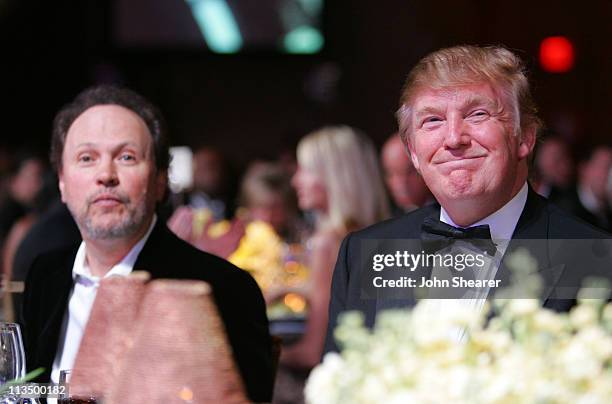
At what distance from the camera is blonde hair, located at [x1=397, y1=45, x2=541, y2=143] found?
2.50 metres

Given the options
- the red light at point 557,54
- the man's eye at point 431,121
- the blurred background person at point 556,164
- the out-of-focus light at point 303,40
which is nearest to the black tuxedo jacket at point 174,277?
the man's eye at point 431,121

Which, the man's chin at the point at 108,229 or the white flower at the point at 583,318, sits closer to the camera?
the white flower at the point at 583,318

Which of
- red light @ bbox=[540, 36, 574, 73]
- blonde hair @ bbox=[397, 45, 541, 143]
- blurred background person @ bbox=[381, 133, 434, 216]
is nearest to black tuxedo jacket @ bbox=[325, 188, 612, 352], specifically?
blonde hair @ bbox=[397, 45, 541, 143]

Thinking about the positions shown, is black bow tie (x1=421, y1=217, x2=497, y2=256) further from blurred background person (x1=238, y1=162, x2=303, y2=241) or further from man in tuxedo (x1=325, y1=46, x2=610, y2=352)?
blurred background person (x1=238, y1=162, x2=303, y2=241)

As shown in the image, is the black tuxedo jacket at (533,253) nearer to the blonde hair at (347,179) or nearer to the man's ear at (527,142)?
the man's ear at (527,142)

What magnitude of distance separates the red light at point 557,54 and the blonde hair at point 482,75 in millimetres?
7704

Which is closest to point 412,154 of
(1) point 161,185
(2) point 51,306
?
(1) point 161,185

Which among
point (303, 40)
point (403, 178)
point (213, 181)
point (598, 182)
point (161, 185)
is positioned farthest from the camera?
point (303, 40)

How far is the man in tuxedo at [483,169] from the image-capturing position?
246 centimetres

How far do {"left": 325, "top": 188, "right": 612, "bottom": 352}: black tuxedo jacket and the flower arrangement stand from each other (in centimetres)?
84

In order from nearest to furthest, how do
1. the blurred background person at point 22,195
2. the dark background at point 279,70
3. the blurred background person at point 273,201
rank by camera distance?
the blurred background person at point 273,201 → the blurred background person at point 22,195 → the dark background at point 279,70

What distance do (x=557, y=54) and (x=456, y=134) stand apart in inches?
320

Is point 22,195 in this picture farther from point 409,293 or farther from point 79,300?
point 409,293

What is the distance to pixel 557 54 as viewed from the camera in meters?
10.2
